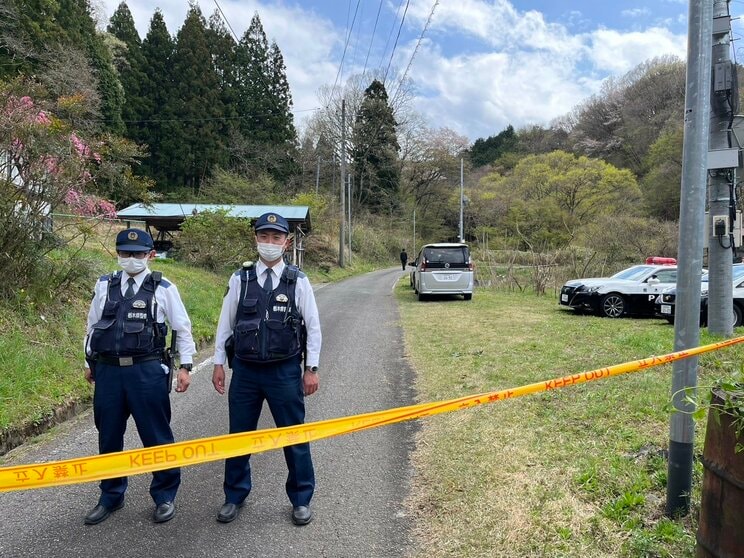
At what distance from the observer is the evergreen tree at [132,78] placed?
1462 inches

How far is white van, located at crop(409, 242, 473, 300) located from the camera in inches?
646

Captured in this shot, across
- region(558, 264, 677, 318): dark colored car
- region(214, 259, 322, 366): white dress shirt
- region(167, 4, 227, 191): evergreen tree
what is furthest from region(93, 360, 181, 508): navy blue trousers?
region(167, 4, 227, 191): evergreen tree

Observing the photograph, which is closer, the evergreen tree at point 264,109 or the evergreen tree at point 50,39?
the evergreen tree at point 50,39

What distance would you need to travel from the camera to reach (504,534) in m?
2.89

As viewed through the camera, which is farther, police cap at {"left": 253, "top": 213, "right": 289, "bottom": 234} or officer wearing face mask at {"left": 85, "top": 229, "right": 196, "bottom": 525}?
police cap at {"left": 253, "top": 213, "right": 289, "bottom": 234}

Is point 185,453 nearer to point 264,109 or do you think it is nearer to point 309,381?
point 309,381

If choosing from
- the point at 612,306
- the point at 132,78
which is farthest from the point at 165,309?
the point at 132,78

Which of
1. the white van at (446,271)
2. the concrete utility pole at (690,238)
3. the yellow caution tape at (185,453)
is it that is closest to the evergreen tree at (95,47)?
the white van at (446,271)

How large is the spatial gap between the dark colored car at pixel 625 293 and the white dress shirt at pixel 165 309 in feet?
38.8

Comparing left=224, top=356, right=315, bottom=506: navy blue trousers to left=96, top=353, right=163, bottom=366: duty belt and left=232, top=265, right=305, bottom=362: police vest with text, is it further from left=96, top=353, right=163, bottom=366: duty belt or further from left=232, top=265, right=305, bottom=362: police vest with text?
left=96, top=353, right=163, bottom=366: duty belt

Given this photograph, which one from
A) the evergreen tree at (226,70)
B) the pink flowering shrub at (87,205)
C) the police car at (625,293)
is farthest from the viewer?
the evergreen tree at (226,70)

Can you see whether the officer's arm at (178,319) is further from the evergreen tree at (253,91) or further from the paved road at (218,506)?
the evergreen tree at (253,91)

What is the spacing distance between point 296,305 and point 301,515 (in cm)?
130

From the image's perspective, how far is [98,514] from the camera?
10.3 ft
